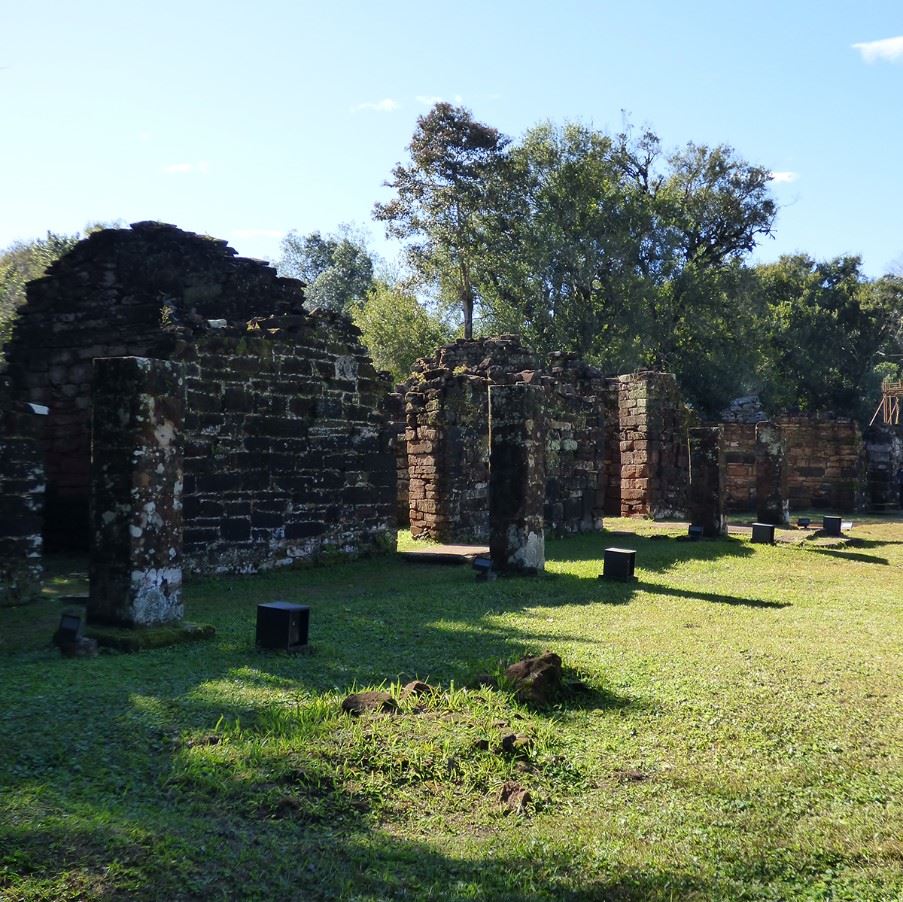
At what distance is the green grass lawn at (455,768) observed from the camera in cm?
386

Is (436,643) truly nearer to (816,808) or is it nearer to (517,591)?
(517,591)

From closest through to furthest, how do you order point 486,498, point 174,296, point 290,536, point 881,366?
1. point 290,536
2. point 174,296
3. point 486,498
4. point 881,366

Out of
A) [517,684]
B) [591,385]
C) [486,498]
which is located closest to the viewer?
[517,684]

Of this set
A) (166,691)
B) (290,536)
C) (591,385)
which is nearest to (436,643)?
(166,691)

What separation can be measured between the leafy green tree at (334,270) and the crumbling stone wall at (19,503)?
41.7 metres

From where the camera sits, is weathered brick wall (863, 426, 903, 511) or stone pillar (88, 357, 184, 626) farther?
weathered brick wall (863, 426, 903, 511)

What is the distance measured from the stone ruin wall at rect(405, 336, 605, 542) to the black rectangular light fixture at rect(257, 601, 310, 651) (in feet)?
26.1

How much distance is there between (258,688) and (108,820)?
2.47 metres

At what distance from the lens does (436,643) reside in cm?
813

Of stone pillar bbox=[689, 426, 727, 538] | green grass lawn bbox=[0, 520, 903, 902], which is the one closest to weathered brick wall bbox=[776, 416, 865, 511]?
stone pillar bbox=[689, 426, 727, 538]

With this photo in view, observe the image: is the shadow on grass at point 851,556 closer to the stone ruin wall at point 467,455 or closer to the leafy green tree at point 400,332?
the stone ruin wall at point 467,455

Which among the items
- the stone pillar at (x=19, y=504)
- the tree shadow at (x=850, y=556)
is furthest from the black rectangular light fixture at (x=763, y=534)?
the stone pillar at (x=19, y=504)

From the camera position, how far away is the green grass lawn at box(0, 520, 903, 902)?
3857mm

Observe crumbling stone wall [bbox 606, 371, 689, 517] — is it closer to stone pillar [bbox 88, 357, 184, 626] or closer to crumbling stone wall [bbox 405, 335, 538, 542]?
crumbling stone wall [bbox 405, 335, 538, 542]
